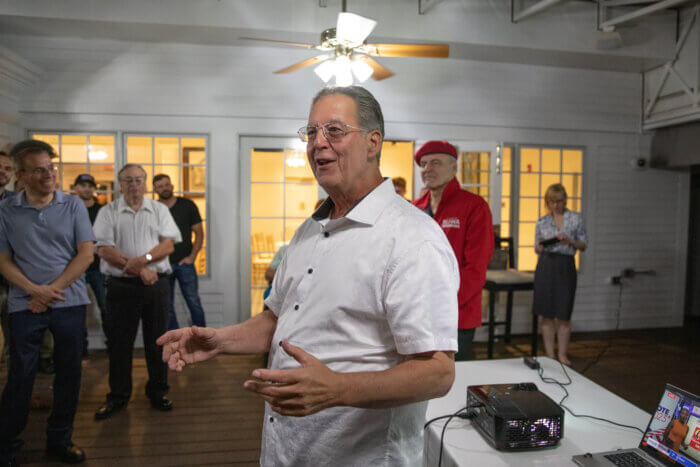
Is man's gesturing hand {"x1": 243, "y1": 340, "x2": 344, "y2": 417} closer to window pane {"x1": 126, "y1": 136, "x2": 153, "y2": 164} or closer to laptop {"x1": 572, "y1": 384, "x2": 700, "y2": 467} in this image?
laptop {"x1": 572, "y1": 384, "x2": 700, "y2": 467}

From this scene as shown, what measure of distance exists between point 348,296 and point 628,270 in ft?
18.9

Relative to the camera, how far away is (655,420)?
130 centimetres

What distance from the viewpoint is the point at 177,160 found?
482 centimetres

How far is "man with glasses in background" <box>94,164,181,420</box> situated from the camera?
2963 millimetres

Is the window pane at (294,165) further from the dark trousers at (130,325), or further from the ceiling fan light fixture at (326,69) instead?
the dark trousers at (130,325)

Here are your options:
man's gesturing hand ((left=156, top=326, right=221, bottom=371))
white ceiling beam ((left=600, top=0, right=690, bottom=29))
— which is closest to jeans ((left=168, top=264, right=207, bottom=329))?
man's gesturing hand ((left=156, top=326, right=221, bottom=371))

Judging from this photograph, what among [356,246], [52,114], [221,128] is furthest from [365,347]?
[52,114]

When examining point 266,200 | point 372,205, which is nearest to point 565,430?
point 372,205

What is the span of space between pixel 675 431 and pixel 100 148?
5.22m

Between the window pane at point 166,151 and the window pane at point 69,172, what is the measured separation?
776mm

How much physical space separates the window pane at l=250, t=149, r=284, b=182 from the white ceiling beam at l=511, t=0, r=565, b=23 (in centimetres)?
290

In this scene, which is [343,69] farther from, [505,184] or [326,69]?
[505,184]

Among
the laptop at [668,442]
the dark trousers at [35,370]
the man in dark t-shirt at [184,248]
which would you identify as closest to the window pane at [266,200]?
the man in dark t-shirt at [184,248]

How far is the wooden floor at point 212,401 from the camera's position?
104 inches
